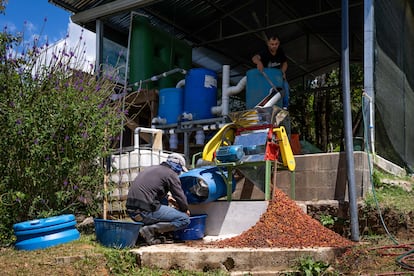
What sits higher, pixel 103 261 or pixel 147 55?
pixel 147 55

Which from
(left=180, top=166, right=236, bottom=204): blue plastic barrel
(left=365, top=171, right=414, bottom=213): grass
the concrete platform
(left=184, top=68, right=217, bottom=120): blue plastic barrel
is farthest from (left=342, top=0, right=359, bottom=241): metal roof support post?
(left=184, top=68, right=217, bottom=120): blue plastic barrel

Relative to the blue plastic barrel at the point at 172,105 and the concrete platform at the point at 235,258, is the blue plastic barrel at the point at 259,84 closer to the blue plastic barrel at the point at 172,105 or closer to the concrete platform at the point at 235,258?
the blue plastic barrel at the point at 172,105

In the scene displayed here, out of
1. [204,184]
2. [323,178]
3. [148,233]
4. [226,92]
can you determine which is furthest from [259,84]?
[148,233]

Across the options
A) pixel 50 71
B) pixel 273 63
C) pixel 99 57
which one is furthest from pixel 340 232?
pixel 99 57

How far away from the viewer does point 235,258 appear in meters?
3.98

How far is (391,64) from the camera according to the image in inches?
259

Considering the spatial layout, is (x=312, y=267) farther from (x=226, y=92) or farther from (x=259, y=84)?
(x=226, y=92)

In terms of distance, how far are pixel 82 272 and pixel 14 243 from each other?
4.49 feet

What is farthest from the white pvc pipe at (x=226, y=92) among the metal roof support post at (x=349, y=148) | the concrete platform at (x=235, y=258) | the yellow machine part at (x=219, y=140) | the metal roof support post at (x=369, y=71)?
the concrete platform at (x=235, y=258)

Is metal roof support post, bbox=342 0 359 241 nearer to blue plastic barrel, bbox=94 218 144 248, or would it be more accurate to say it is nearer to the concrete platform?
the concrete platform

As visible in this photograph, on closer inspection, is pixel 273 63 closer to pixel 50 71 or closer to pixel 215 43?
pixel 50 71

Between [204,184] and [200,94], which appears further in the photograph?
[200,94]

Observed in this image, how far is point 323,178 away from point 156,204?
201 cm

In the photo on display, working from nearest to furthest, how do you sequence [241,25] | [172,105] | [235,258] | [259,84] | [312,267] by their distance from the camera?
[312,267] → [235,258] → [259,84] → [172,105] → [241,25]
